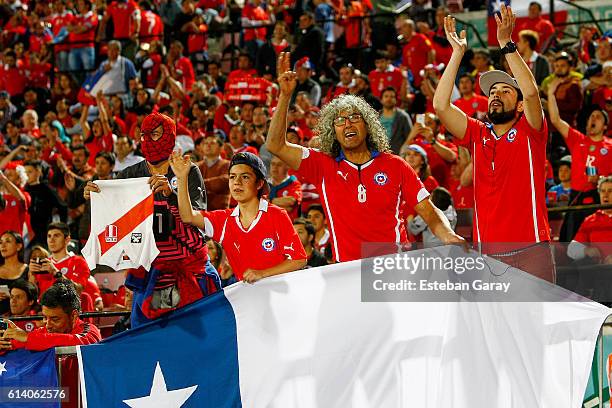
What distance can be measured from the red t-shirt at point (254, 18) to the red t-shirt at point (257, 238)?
11.9 m

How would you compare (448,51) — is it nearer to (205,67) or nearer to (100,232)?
(205,67)

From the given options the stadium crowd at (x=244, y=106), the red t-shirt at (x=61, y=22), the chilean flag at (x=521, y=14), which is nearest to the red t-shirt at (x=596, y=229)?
the stadium crowd at (x=244, y=106)

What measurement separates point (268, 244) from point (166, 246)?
24.9 inches

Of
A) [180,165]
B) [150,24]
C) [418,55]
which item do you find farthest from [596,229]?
[150,24]

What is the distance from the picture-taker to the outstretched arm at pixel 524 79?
718 cm

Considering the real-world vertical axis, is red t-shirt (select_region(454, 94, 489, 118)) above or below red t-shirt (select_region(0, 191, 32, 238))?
above

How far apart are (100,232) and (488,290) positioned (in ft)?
7.67

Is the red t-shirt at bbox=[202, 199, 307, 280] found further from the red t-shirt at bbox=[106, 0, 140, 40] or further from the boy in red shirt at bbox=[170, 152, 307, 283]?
the red t-shirt at bbox=[106, 0, 140, 40]

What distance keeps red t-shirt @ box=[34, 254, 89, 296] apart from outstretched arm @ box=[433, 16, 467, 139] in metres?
4.45

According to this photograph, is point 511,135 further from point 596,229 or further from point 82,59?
point 82,59

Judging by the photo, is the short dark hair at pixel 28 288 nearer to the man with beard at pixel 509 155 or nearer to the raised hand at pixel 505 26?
the man with beard at pixel 509 155

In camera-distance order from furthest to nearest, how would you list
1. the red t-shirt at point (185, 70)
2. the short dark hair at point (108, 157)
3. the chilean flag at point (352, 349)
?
the red t-shirt at point (185, 70)
the short dark hair at point (108, 157)
the chilean flag at point (352, 349)

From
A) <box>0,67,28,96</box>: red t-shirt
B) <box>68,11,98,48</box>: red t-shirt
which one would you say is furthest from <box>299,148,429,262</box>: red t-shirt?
<box>0,67,28,96</box>: red t-shirt

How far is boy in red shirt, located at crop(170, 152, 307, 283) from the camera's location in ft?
23.6
